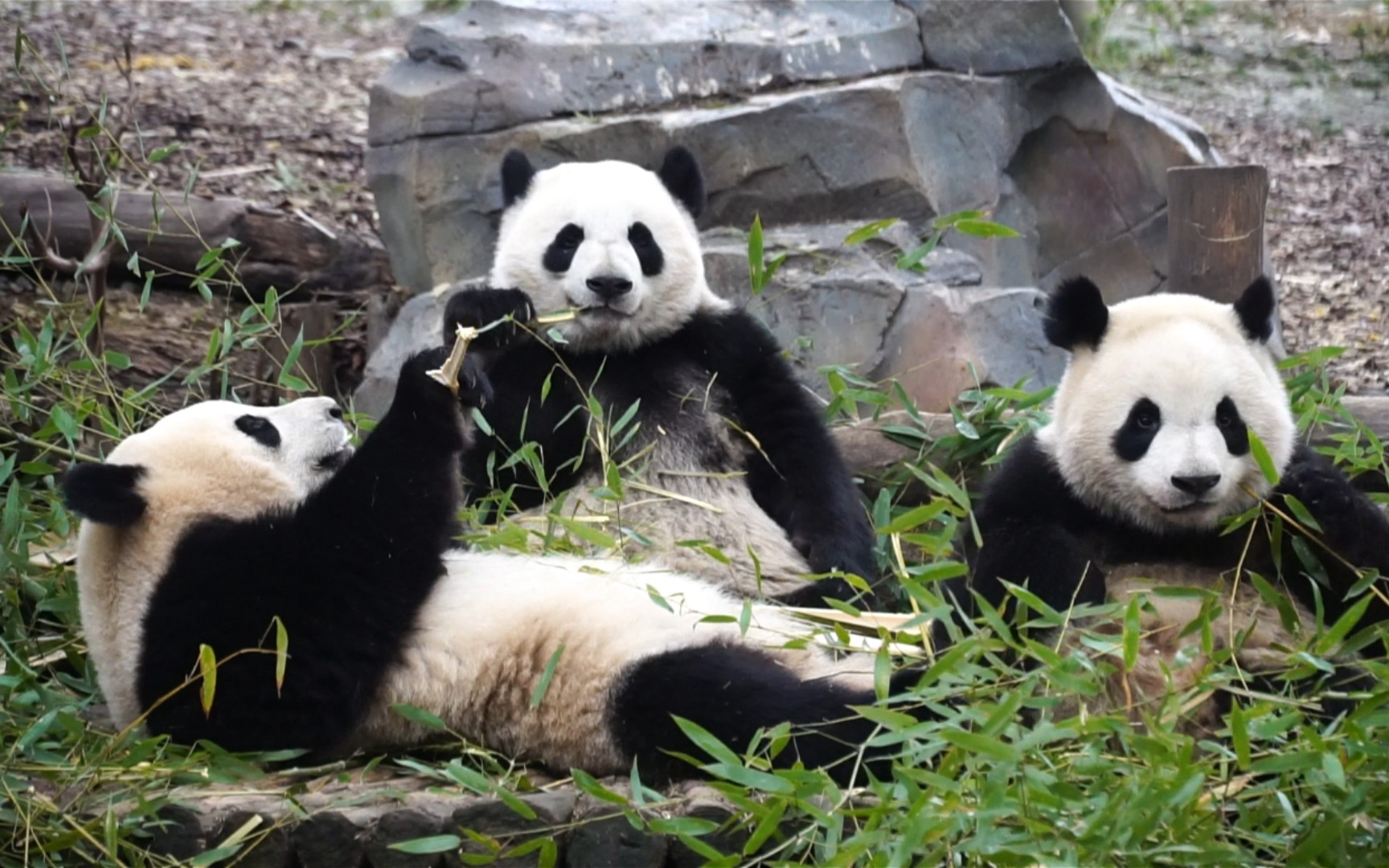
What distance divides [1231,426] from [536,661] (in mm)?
1531

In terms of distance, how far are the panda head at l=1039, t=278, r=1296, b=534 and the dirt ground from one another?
283cm

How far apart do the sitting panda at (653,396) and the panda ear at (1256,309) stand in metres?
1.19

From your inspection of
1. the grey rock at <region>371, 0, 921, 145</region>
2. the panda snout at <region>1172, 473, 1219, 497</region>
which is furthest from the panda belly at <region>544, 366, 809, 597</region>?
the grey rock at <region>371, 0, 921, 145</region>

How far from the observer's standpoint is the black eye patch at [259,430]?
322 centimetres

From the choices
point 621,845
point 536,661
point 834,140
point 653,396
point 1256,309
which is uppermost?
point 834,140

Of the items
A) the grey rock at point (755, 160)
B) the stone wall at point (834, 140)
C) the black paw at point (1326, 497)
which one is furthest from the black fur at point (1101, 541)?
the grey rock at point (755, 160)

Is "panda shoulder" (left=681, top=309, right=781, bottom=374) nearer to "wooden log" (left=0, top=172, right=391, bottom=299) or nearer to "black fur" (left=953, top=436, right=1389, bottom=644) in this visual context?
"black fur" (left=953, top=436, right=1389, bottom=644)

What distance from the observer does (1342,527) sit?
3.14 meters

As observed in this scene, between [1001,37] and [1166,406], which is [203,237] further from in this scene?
[1166,406]

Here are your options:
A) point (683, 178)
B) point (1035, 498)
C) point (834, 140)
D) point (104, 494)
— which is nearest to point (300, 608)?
point (104, 494)

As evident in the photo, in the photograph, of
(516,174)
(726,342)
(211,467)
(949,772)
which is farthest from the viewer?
(516,174)

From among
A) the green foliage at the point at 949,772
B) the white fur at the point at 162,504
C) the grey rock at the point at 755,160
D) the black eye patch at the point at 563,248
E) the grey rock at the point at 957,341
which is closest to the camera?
the green foliage at the point at 949,772

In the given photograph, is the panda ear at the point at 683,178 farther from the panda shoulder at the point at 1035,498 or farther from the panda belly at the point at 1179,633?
the panda belly at the point at 1179,633

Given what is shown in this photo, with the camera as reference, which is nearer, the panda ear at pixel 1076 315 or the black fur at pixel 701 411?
the panda ear at pixel 1076 315
